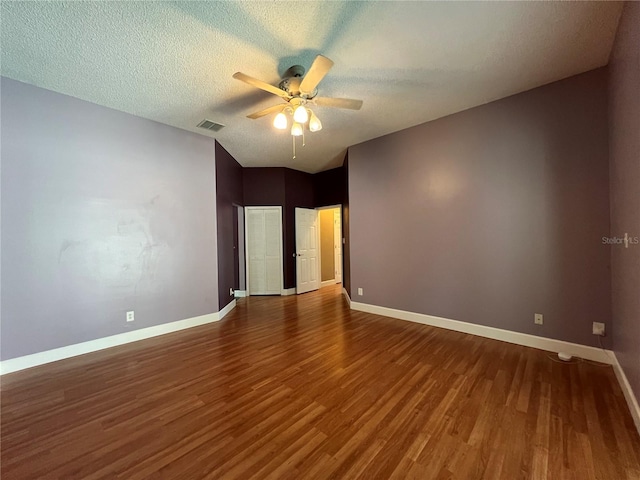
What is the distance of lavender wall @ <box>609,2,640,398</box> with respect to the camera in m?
1.60

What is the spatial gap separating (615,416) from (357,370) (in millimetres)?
1825

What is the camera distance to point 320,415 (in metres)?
1.77

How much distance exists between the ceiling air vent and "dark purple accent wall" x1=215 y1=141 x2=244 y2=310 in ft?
1.59

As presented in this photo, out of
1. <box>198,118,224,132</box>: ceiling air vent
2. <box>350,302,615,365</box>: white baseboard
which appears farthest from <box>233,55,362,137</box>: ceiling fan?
Answer: <box>350,302,615,365</box>: white baseboard

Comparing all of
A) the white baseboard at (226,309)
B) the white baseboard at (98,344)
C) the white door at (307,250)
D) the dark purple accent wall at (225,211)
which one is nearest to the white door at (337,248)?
the white door at (307,250)

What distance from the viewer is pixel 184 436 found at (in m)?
1.62

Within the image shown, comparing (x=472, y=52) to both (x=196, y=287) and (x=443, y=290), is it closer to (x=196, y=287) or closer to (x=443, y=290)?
(x=443, y=290)

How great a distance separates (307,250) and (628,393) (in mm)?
5198

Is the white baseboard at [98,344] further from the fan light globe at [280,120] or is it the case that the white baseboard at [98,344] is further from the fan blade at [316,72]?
the fan blade at [316,72]

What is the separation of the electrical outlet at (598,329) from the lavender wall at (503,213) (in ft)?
0.16

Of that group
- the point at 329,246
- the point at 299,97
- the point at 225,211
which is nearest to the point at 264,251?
the point at 225,211

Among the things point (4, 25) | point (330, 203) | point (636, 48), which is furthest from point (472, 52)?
point (330, 203)

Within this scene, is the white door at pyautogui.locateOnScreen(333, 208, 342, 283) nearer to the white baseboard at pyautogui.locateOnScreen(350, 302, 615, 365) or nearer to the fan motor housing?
the white baseboard at pyautogui.locateOnScreen(350, 302, 615, 365)

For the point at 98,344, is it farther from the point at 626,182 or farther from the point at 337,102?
the point at 626,182
